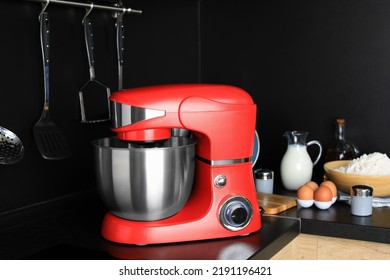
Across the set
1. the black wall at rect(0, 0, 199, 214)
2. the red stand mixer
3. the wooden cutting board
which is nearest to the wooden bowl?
the wooden cutting board

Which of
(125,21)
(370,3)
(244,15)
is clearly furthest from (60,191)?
(370,3)

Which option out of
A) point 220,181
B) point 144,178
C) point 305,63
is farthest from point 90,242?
point 305,63

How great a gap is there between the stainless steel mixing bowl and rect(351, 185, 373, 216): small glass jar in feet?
1.56

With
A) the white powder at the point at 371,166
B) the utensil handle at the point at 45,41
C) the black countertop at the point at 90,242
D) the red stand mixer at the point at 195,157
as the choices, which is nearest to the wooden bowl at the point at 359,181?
the white powder at the point at 371,166

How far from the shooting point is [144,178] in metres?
1.15

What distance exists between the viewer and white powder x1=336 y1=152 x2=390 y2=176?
1543 mm

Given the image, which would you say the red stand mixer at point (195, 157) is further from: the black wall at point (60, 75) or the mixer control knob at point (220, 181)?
the black wall at point (60, 75)

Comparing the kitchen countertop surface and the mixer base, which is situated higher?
the mixer base

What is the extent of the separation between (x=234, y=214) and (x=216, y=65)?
943 mm

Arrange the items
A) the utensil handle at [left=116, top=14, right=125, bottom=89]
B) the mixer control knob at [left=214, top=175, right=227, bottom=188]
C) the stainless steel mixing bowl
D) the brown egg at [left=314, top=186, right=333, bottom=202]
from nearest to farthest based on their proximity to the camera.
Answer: the stainless steel mixing bowl, the mixer control knob at [left=214, top=175, right=227, bottom=188], the brown egg at [left=314, top=186, right=333, bottom=202], the utensil handle at [left=116, top=14, right=125, bottom=89]

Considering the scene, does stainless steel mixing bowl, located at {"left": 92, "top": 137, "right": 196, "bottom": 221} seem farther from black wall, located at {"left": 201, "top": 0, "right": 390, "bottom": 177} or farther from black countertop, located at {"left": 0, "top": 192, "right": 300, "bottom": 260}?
black wall, located at {"left": 201, "top": 0, "right": 390, "bottom": 177}

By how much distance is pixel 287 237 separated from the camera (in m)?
1.33

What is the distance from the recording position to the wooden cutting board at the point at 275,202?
1.45 meters

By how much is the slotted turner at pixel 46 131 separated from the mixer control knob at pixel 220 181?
1.31 ft
